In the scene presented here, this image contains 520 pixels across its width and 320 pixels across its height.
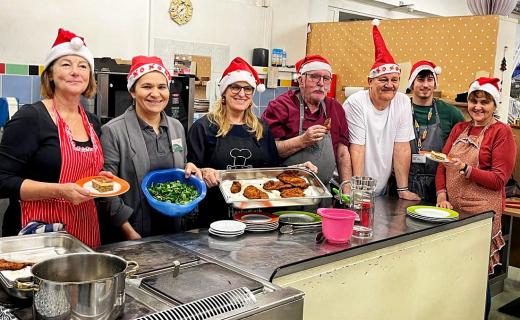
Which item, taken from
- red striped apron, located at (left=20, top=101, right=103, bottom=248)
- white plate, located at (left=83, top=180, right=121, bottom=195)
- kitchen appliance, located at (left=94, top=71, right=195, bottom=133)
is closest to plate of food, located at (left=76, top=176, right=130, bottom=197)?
white plate, located at (left=83, top=180, right=121, bottom=195)

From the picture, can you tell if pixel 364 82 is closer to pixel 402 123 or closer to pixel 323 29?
pixel 323 29

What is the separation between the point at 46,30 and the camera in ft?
13.5

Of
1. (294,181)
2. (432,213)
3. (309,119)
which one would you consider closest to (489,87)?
(432,213)

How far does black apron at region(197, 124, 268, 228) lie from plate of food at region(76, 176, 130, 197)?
68 centimetres

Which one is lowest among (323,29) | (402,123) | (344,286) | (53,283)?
(344,286)

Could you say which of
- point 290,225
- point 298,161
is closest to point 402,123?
point 298,161

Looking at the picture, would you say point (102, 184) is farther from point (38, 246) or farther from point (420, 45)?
point (420, 45)

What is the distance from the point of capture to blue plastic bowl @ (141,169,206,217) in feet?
7.36

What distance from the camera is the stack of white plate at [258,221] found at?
2334mm

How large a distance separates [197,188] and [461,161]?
174 centimetres

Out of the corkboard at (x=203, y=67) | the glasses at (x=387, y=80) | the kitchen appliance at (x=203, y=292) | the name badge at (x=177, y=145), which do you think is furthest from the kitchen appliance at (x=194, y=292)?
the corkboard at (x=203, y=67)

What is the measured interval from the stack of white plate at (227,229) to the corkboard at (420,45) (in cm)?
323

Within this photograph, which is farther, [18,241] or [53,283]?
[18,241]

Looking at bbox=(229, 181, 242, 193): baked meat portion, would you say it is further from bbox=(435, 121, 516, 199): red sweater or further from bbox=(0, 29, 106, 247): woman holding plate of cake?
bbox=(435, 121, 516, 199): red sweater
